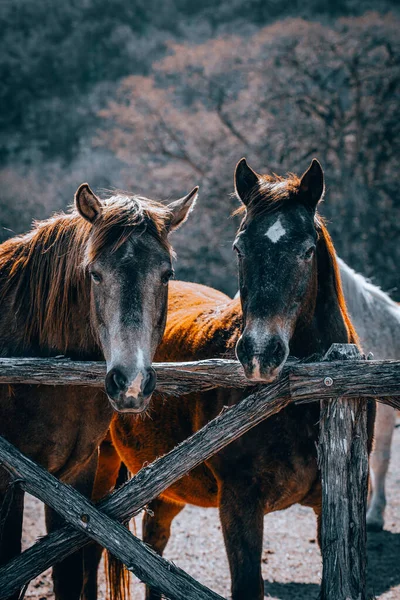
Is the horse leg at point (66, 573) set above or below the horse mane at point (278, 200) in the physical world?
below

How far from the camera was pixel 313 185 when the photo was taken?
3.19 meters

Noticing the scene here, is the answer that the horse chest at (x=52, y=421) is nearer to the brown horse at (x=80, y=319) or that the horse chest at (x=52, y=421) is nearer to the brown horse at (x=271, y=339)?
the brown horse at (x=80, y=319)

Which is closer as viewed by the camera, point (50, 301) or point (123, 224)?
point (123, 224)

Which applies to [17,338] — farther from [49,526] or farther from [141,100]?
[141,100]

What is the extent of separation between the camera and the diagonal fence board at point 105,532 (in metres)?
2.65

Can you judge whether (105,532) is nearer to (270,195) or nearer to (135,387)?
(135,387)

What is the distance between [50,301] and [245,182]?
127 cm

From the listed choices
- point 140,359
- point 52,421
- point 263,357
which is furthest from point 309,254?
point 52,421

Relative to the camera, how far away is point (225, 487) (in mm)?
3158

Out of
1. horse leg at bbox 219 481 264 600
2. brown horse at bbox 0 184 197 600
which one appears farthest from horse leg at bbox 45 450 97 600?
horse leg at bbox 219 481 264 600

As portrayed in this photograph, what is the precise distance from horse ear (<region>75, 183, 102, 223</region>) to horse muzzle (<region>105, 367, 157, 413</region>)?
3.03ft

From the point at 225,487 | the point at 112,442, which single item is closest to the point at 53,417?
the point at 225,487

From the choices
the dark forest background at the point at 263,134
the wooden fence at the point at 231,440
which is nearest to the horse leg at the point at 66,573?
the wooden fence at the point at 231,440

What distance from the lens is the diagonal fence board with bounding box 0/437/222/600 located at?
2.65 metres
